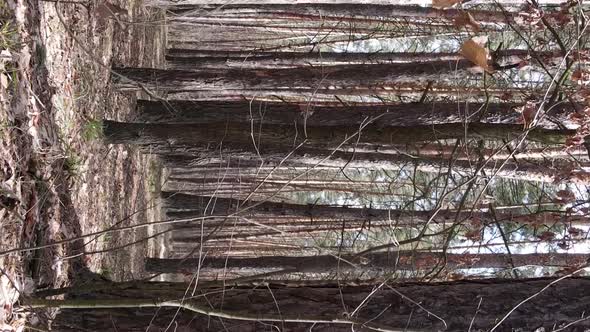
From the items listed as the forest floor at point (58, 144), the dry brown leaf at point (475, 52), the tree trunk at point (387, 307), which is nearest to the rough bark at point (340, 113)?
the dry brown leaf at point (475, 52)

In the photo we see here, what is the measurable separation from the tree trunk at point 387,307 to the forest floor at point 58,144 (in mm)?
478

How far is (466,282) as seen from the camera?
3.35 m

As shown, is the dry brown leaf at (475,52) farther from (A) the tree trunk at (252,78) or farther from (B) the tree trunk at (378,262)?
(B) the tree trunk at (378,262)

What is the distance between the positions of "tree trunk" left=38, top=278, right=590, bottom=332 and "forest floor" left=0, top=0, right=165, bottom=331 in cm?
48

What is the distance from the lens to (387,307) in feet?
10.4

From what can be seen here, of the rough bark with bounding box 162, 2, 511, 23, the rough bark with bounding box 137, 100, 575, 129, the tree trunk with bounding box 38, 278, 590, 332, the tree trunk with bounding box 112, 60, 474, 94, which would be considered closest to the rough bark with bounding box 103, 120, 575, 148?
the rough bark with bounding box 137, 100, 575, 129

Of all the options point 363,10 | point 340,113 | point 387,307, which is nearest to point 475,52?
point 387,307

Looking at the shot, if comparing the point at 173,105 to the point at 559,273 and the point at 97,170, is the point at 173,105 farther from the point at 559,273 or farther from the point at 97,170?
the point at 559,273

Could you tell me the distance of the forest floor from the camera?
11.2ft

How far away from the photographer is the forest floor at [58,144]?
342 centimetres

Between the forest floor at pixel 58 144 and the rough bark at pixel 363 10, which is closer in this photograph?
the forest floor at pixel 58 144

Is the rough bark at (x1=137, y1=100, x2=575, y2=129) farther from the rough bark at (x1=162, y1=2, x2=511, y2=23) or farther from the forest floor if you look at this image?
the rough bark at (x1=162, y1=2, x2=511, y2=23)

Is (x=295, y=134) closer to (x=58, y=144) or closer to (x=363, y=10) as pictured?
(x=58, y=144)

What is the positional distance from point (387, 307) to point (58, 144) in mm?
2680
